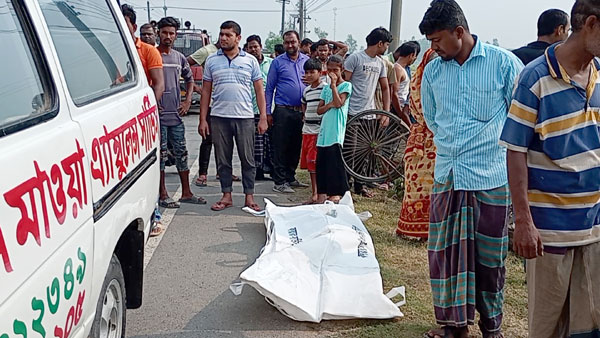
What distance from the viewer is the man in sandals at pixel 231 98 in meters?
5.81

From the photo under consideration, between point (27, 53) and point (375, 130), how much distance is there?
5.05 metres

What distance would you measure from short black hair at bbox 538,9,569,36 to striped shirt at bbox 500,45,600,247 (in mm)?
2426

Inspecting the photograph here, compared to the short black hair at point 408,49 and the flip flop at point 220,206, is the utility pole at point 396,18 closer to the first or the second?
the short black hair at point 408,49

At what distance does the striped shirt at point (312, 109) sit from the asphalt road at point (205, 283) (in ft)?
3.16

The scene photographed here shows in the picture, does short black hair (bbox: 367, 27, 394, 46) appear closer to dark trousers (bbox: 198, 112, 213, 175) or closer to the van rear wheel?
dark trousers (bbox: 198, 112, 213, 175)

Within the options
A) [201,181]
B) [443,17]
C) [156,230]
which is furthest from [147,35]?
[443,17]

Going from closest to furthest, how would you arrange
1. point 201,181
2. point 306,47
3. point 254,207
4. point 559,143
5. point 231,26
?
point 559,143 → point 231,26 → point 254,207 → point 201,181 → point 306,47

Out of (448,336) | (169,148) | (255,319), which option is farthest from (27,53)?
(169,148)

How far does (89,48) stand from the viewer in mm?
2676

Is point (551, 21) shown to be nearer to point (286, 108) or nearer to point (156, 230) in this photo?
point (286, 108)

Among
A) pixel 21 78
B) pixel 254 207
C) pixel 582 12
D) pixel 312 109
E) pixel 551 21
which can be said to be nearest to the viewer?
pixel 21 78

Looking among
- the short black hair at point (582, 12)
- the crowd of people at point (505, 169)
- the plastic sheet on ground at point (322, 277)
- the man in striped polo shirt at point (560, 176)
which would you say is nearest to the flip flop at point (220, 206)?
the crowd of people at point (505, 169)

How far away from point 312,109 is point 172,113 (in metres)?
1.42

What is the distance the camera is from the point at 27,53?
1.86 metres
